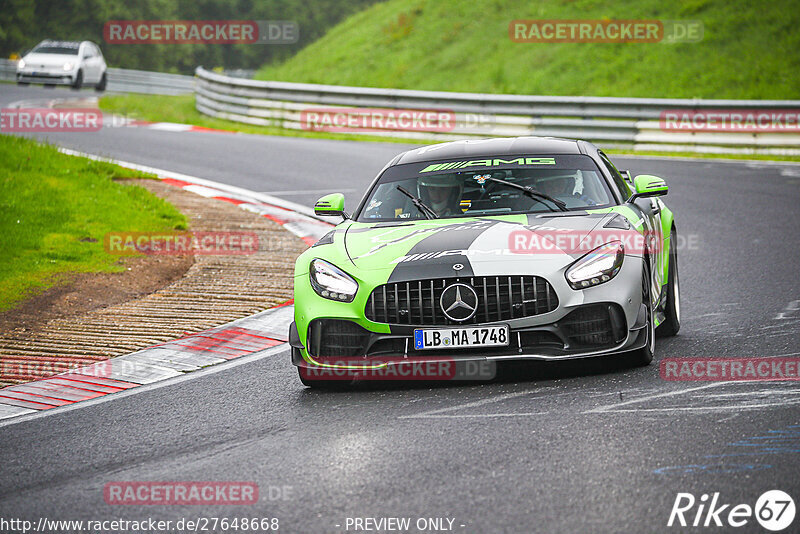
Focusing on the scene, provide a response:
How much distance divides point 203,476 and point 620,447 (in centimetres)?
198

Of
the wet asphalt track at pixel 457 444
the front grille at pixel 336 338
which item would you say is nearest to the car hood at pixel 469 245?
the front grille at pixel 336 338

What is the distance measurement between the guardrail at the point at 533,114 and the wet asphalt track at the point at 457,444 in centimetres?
1221

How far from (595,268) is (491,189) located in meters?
1.43

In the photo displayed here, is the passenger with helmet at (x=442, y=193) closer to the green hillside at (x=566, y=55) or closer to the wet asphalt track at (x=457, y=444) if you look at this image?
the wet asphalt track at (x=457, y=444)

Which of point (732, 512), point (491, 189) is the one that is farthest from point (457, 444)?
point (491, 189)

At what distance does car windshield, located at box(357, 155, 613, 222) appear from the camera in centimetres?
749

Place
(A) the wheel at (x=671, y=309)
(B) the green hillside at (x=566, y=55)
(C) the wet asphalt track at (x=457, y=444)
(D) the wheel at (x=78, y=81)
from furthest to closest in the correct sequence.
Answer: (D) the wheel at (x=78, y=81)
(B) the green hillside at (x=566, y=55)
(A) the wheel at (x=671, y=309)
(C) the wet asphalt track at (x=457, y=444)

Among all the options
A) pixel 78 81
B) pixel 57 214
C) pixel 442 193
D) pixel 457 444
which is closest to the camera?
pixel 457 444

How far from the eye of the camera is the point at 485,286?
632 centimetres

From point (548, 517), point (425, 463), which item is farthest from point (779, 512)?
point (425, 463)

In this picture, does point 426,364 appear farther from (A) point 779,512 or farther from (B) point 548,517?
(A) point 779,512

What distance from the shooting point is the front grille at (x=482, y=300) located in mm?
6301

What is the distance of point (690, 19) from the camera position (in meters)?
28.9

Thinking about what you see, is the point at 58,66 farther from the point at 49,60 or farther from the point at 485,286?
the point at 485,286
